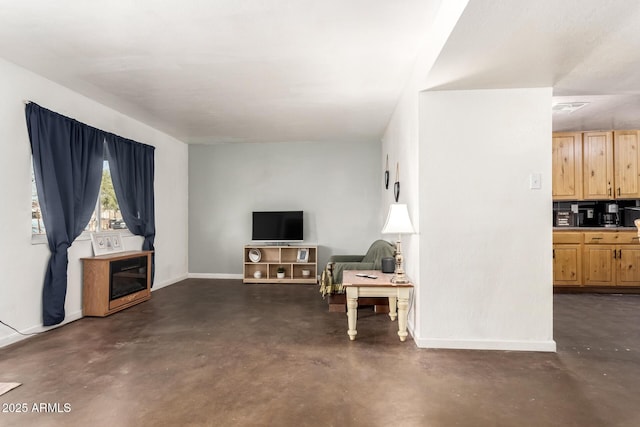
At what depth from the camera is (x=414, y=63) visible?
3.23 metres

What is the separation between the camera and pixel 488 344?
309 cm

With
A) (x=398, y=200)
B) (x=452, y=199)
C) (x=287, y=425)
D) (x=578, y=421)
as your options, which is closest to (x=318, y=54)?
(x=452, y=199)

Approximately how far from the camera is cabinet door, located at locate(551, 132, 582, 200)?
5508 millimetres

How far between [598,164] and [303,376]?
18.4ft

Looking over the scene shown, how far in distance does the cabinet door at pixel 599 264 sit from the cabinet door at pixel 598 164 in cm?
80

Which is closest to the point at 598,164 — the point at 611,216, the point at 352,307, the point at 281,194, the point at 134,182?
the point at 611,216

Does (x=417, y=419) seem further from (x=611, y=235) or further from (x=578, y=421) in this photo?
(x=611, y=235)

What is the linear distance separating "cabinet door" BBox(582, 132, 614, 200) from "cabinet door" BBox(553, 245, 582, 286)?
35.9 inches

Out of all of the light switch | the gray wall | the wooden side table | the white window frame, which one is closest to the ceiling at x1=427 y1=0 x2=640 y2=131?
the light switch

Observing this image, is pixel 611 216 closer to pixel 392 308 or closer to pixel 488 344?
pixel 488 344

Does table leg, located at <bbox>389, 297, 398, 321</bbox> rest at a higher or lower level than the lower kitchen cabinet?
lower

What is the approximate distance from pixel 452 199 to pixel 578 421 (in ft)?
5.76

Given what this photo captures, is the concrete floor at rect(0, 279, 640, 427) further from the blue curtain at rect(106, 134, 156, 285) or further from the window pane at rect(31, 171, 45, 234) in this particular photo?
the blue curtain at rect(106, 134, 156, 285)

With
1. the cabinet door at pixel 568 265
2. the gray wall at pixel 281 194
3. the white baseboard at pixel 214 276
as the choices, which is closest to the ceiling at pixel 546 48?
the cabinet door at pixel 568 265
